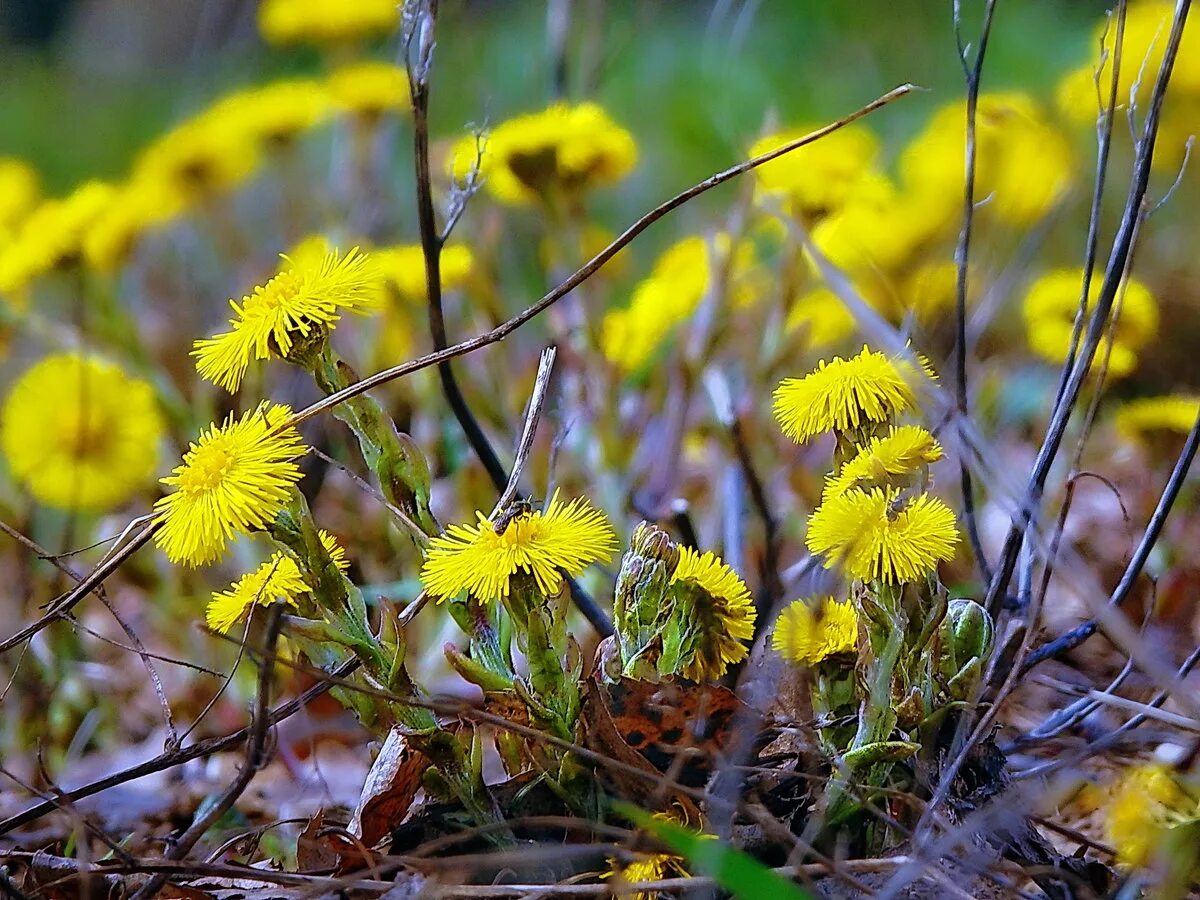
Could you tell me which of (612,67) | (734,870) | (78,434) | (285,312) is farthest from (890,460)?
(612,67)

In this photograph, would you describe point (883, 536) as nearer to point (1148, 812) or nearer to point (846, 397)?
point (846, 397)

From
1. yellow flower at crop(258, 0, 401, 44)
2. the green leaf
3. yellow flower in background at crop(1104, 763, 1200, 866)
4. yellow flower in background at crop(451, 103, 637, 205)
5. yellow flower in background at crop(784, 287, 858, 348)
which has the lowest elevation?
yellow flower in background at crop(1104, 763, 1200, 866)

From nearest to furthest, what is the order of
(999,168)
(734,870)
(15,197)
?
(734,870) → (999,168) → (15,197)

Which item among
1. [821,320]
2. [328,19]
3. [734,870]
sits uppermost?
[328,19]

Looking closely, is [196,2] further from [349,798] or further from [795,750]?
[795,750]

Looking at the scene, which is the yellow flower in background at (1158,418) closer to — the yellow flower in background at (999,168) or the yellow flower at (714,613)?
the yellow flower in background at (999,168)

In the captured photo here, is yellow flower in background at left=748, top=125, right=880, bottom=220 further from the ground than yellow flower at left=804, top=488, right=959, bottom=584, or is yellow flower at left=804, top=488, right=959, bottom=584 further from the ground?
yellow flower in background at left=748, top=125, right=880, bottom=220

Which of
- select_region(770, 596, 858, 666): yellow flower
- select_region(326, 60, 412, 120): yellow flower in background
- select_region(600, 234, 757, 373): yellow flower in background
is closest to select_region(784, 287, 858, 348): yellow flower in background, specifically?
select_region(600, 234, 757, 373): yellow flower in background

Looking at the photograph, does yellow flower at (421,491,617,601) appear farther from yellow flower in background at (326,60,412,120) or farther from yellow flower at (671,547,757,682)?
yellow flower in background at (326,60,412,120)
